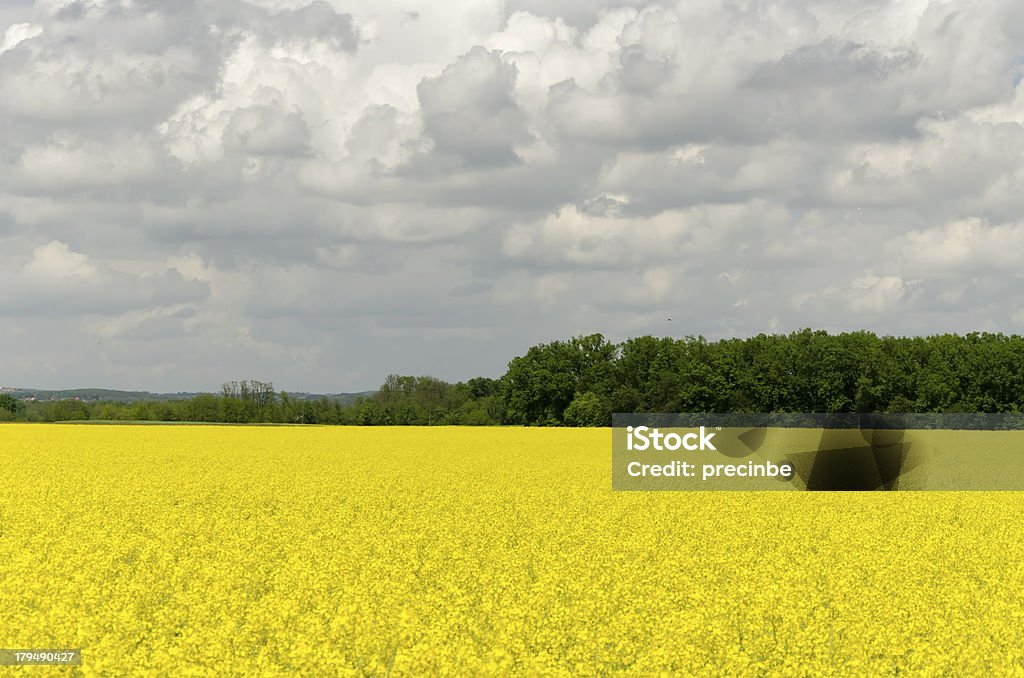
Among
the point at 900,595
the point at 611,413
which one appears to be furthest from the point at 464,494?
the point at 611,413

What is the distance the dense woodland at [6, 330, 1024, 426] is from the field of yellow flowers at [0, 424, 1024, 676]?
55290 mm

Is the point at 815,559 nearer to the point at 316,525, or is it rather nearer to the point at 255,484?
the point at 316,525

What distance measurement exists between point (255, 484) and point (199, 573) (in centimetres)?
1154

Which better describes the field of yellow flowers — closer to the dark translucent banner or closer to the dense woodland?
the dark translucent banner

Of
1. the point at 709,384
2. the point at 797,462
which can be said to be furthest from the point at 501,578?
the point at 709,384

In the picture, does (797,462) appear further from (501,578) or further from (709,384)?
(709,384)

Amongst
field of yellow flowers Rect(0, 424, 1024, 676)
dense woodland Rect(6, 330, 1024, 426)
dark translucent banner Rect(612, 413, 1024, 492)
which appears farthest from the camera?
dense woodland Rect(6, 330, 1024, 426)

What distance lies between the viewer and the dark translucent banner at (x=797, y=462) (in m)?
26.5

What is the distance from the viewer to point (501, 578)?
1259cm

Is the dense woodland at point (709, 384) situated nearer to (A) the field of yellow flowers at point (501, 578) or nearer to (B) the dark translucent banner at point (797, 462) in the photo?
(B) the dark translucent banner at point (797, 462)

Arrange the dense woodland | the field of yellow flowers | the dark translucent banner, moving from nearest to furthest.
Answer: the field of yellow flowers
the dark translucent banner
the dense woodland

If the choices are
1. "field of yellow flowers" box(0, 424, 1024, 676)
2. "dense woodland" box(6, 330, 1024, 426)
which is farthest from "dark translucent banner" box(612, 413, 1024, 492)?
"dense woodland" box(6, 330, 1024, 426)

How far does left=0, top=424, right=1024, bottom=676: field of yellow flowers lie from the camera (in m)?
9.77

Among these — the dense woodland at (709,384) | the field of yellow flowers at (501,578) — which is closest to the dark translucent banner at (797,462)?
the field of yellow flowers at (501,578)
